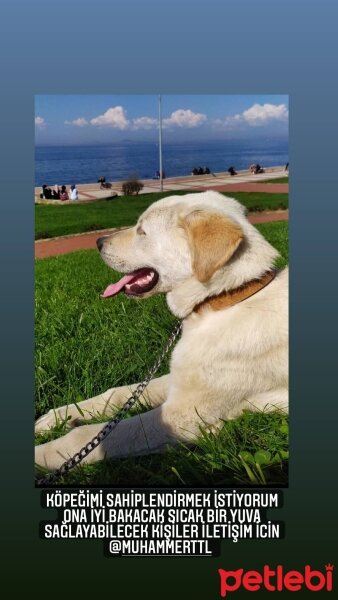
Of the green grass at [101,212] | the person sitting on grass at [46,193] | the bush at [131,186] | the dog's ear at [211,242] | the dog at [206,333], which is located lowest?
the dog at [206,333]

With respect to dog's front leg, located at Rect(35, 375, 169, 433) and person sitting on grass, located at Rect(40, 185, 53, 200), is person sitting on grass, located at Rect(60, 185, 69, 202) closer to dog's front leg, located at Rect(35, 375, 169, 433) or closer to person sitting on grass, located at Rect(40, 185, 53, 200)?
person sitting on grass, located at Rect(40, 185, 53, 200)

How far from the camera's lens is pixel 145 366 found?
452 centimetres

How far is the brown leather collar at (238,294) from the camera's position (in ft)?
11.4

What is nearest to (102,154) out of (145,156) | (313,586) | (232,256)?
(145,156)

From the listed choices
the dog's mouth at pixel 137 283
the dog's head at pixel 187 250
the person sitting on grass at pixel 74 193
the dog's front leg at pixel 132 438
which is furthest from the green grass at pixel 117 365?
the dog's mouth at pixel 137 283

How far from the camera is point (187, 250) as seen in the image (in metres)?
3.54

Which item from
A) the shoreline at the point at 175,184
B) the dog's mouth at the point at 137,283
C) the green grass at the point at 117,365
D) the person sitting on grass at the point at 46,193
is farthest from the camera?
the shoreline at the point at 175,184

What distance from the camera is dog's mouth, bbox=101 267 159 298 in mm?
3705

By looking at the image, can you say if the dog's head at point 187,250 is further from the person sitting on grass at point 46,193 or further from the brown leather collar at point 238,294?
the person sitting on grass at point 46,193

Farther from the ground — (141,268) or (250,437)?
(141,268)

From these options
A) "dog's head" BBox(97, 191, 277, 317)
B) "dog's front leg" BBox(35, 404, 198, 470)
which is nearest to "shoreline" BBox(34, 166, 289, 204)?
"dog's head" BBox(97, 191, 277, 317)

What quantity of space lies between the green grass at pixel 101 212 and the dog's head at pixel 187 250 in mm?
672

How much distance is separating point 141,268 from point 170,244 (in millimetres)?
270

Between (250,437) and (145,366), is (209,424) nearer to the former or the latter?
(250,437)
